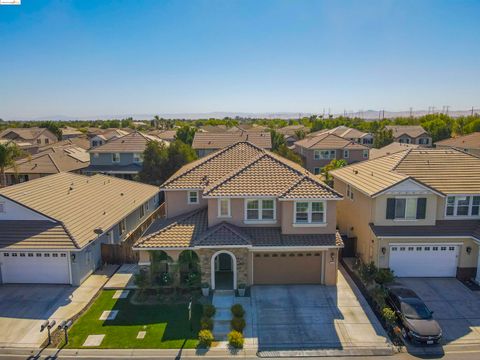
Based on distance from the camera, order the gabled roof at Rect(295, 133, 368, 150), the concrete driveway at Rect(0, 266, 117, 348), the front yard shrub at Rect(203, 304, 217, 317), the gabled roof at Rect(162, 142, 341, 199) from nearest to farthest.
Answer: the concrete driveway at Rect(0, 266, 117, 348)
the front yard shrub at Rect(203, 304, 217, 317)
the gabled roof at Rect(162, 142, 341, 199)
the gabled roof at Rect(295, 133, 368, 150)

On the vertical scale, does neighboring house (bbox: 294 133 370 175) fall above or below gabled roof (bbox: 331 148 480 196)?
below

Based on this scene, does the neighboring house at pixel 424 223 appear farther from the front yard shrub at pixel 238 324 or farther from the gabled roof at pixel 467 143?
the gabled roof at pixel 467 143

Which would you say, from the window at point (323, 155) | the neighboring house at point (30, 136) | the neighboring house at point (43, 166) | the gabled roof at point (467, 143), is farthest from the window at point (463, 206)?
the neighboring house at point (30, 136)

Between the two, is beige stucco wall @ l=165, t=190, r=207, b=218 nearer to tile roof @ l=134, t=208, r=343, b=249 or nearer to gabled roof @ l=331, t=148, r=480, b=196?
tile roof @ l=134, t=208, r=343, b=249

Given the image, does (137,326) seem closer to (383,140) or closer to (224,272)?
(224,272)

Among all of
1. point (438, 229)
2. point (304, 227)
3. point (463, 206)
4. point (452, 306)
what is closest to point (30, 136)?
point (304, 227)

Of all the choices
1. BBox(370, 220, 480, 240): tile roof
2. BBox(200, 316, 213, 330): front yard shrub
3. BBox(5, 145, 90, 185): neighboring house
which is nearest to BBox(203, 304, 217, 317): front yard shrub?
BBox(200, 316, 213, 330): front yard shrub

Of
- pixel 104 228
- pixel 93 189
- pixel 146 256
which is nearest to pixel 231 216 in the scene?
pixel 146 256
